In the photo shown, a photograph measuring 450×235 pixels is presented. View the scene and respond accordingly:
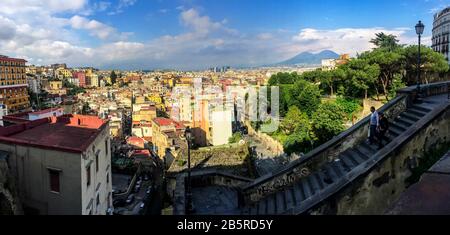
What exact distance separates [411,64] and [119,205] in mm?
34064

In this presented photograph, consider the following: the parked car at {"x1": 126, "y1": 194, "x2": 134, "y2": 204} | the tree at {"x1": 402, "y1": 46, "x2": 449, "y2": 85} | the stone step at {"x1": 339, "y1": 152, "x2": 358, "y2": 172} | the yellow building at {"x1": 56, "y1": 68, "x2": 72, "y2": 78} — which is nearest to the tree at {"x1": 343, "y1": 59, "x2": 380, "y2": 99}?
the tree at {"x1": 402, "y1": 46, "x2": 449, "y2": 85}

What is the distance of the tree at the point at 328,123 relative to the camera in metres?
29.7

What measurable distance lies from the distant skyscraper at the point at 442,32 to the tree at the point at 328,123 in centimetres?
4502

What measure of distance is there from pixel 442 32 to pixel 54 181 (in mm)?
73985

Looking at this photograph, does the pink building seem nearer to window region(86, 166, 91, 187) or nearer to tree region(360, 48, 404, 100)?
tree region(360, 48, 404, 100)

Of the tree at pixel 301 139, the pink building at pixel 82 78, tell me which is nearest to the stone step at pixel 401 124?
the tree at pixel 301 139

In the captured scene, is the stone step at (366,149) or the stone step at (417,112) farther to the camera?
the stone step at (417,112)

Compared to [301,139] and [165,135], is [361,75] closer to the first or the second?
[301,139]

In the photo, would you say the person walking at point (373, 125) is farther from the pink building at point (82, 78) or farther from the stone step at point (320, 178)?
the pink building at point (82, 78)

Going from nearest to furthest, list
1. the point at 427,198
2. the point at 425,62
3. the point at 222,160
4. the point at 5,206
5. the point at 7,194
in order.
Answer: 1. the point at 427,198
2. the point at 5,206
3. the point at 7,194
4. the point at 222,160
5. the point at 425,62

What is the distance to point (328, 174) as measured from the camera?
9.35 m

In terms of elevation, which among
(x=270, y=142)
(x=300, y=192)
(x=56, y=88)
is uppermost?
(x=56, y=88)

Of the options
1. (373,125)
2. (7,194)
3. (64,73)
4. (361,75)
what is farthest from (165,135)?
(64,73)

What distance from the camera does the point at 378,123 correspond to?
923 centimetres
